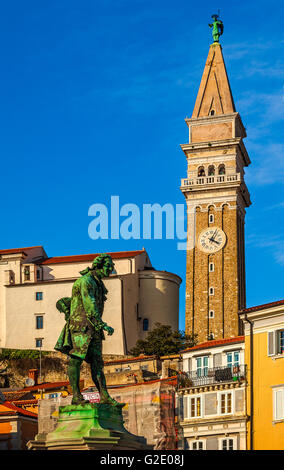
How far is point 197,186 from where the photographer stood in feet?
288

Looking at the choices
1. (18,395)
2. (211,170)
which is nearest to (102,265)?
(18,395)

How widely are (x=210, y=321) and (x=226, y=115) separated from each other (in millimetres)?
19767

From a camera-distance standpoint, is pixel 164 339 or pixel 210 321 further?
pixel 210 321

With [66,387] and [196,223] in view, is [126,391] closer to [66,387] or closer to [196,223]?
[66,387]

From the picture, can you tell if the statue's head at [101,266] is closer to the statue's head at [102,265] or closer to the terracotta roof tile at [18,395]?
the statue's head at [102,265]

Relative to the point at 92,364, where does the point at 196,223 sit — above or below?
above

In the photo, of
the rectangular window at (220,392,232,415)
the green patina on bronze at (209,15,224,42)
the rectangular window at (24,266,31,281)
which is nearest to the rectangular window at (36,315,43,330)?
the rectangular window at (24,266,31,281)

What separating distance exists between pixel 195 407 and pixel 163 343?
29420mm

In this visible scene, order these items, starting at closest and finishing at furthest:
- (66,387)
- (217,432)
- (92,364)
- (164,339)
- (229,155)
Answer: (92,364) < (217,432) < (66,387) < (164,339) < (229,155)

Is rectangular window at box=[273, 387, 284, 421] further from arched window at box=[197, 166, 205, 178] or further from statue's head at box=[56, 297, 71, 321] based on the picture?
arched window at box=[197, 166, 205, 178]

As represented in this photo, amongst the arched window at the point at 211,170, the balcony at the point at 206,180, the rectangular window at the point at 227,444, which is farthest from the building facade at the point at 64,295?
the rectangular window at the point at 227,444

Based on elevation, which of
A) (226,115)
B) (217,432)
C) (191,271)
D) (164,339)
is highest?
(226,115)

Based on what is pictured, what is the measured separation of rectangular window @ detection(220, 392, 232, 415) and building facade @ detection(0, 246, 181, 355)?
39480mm
